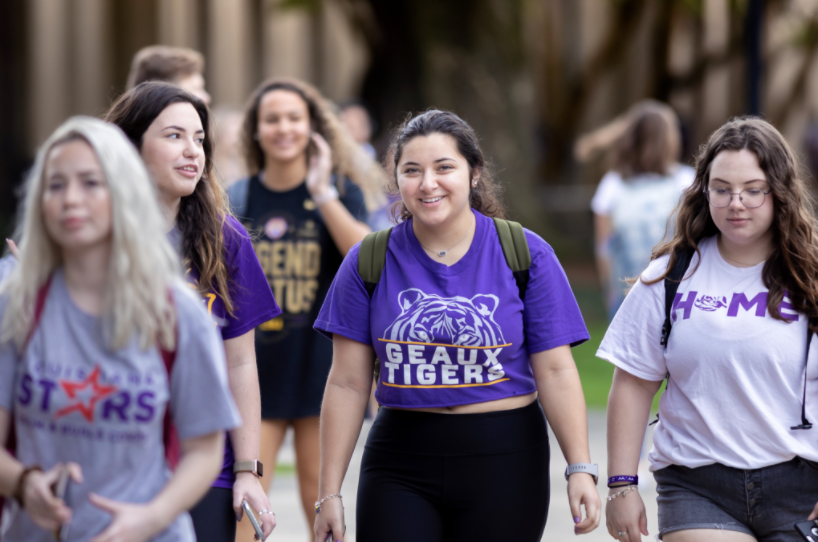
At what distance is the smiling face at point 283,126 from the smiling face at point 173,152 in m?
1.51

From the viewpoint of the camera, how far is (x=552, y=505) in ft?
20.2

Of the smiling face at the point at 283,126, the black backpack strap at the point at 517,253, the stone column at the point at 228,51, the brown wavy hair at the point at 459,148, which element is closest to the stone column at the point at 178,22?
the stone column at the point at 228,51

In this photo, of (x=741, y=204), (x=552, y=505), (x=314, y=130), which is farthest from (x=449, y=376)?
(x=552, y=505)

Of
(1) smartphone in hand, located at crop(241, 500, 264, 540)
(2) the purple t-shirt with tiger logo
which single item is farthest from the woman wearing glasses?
(1) smartphone in hand, located at crop(241, 500, 264, 540)

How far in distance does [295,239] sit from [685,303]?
6.65 ft

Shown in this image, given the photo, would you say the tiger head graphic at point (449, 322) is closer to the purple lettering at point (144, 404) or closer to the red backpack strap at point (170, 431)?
the red backpack strap at point (170, 431)

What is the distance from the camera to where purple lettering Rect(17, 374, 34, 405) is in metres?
2.29

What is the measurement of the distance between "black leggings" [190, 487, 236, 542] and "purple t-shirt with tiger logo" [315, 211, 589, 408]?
0.60m

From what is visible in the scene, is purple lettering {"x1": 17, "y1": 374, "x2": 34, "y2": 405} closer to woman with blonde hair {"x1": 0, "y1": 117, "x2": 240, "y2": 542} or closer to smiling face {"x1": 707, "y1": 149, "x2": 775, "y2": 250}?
woman with blonde hair {"x1": 0, "y1": 117, "x2": 240, "y2": 542}

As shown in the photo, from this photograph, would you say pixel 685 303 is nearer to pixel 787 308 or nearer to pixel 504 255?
pixel 787 308

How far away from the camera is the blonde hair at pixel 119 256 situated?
226 centimetres

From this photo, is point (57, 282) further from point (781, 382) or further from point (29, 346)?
point (781, 382)

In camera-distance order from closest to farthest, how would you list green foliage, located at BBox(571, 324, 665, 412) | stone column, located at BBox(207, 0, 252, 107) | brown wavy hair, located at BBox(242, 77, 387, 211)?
brown wavy hair, located at BBox(242, 77, 387, 211) < green foliage, located at BBox(571, 324, 665, 412) < stone column, located at BBox(207, 0, 252, 107)

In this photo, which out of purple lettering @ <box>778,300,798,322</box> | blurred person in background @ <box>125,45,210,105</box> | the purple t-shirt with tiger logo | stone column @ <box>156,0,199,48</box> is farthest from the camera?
stone column @ <box>156,0,199,48</box>
